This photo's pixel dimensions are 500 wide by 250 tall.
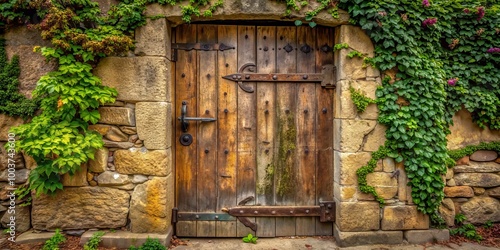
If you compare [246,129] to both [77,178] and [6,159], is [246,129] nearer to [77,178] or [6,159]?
[77,178]

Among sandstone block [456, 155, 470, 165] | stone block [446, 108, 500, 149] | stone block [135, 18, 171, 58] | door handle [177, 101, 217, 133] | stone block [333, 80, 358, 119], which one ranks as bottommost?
sandstone block [456, 155, 470, 165]

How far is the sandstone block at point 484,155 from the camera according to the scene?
272 centimetres

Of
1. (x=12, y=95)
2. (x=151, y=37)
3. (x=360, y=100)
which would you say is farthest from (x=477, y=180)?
(x=12, y=95)

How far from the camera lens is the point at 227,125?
2736mm

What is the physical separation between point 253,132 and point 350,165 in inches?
35.1

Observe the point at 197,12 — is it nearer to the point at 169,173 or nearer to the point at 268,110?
the point at 268,110

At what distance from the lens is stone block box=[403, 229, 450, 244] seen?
99.7 inches

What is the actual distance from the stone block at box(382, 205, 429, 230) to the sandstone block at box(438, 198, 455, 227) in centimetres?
26

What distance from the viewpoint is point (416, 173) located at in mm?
2475

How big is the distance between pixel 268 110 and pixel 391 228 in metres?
1.46

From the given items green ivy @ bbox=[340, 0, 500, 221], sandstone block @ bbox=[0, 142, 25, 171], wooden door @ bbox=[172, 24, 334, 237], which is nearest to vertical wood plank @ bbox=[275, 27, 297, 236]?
wooden door @ bbox=[172, 24, 334, 237]

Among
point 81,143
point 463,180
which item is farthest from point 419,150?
point 81,143

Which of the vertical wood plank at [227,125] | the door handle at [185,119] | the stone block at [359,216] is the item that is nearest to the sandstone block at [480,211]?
the stone block at [359,216]

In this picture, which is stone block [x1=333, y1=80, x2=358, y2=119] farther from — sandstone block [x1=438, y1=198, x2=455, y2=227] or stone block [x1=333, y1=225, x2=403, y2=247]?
sandstone block [x1=438, y1=198, x2=455, y2=227]
